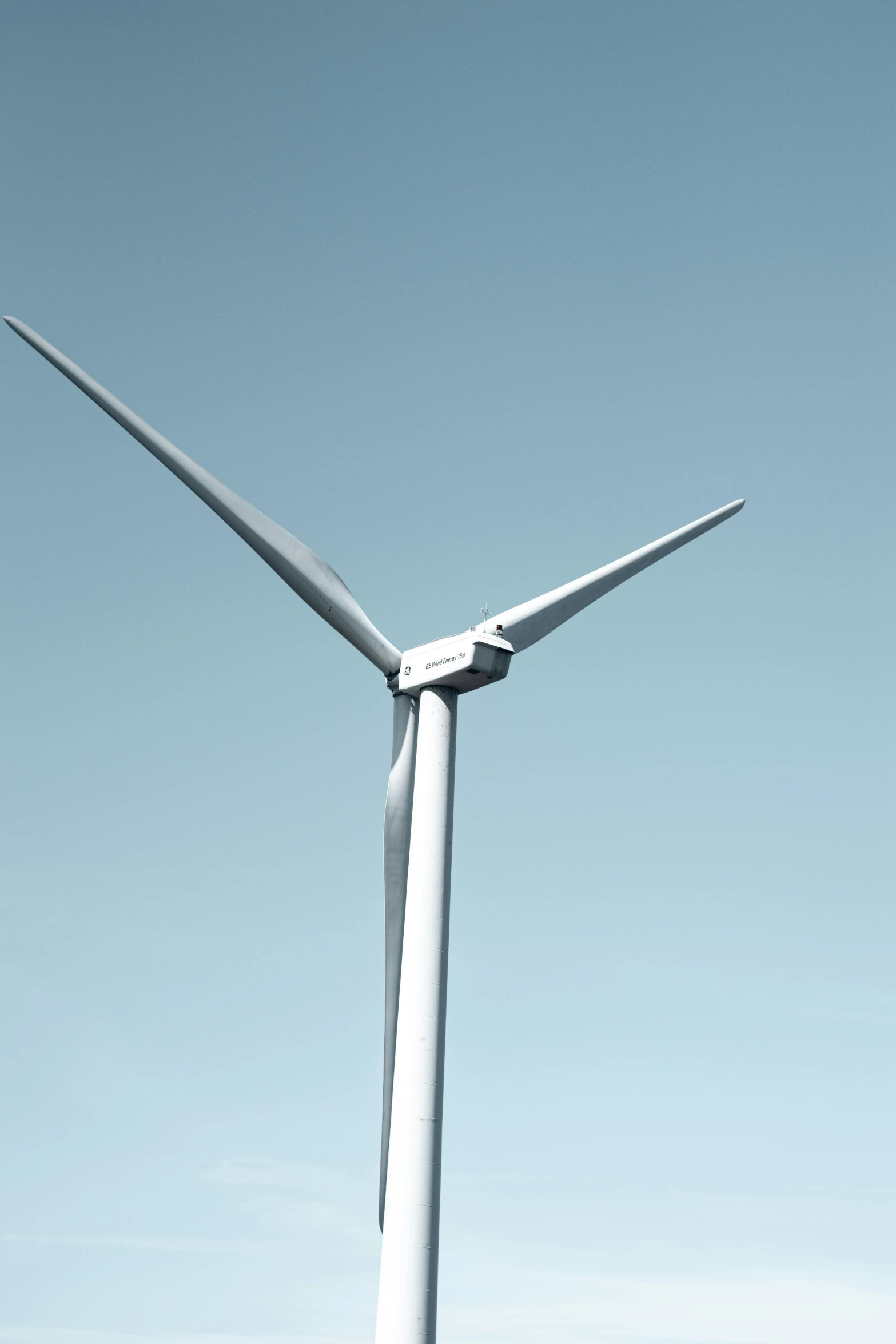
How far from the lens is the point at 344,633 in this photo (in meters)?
37.8

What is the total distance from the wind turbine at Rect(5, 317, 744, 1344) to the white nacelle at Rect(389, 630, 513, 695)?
38 millimetres

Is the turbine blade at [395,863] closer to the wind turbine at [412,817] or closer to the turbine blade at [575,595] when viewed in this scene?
the wind turbine at [412,817]

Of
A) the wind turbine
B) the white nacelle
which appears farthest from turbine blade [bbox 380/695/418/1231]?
the white nacelle

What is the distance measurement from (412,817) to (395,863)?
77.0 inches

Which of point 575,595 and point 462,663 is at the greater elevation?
point 575,595

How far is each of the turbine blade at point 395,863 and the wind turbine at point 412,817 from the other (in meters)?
0.03

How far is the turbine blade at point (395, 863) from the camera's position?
34188mm

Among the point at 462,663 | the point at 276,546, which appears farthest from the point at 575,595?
the point at 276,546

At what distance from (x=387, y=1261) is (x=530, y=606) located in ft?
56.3

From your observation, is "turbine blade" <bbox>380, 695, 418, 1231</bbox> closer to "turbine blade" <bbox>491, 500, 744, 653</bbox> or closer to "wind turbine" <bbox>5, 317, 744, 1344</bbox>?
"wind turbine" <bbox>5, 317, 744, 1344</bbox>

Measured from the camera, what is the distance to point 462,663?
35250 mm

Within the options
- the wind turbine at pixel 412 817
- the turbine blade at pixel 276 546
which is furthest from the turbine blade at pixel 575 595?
the turbine blade at pixel 276 546

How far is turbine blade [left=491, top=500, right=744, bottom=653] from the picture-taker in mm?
37375

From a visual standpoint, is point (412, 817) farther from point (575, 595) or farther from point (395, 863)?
point (575, 595)
